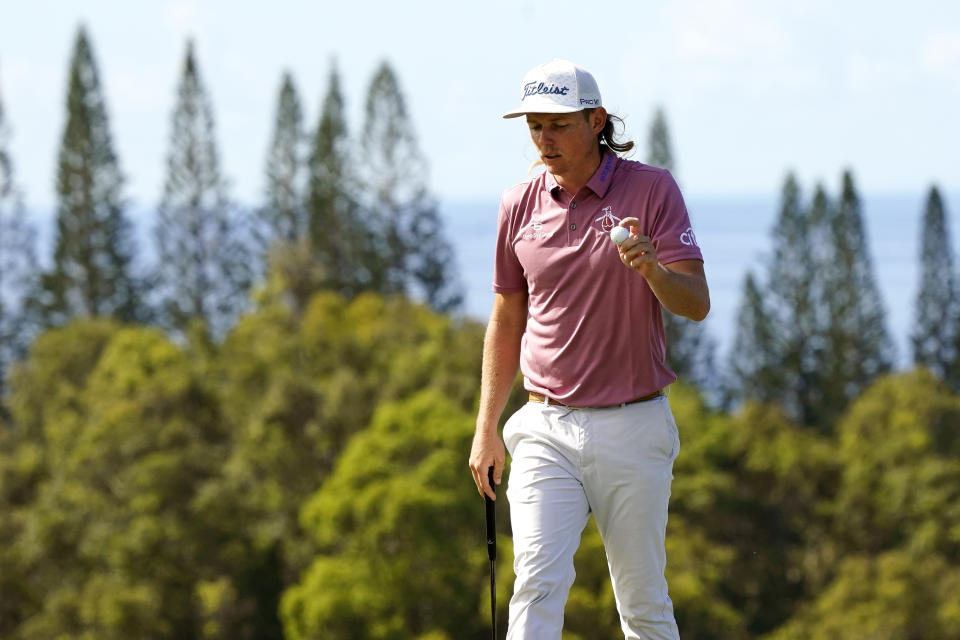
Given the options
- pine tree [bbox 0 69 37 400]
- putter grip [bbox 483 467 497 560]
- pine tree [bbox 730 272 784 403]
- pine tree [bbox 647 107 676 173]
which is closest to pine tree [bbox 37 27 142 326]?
pine tree [bbox 0 69 37 400]

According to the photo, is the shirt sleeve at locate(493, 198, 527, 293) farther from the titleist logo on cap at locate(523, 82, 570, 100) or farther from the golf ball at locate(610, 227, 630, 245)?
the golf ball at locate(610, 227, 630, 245)

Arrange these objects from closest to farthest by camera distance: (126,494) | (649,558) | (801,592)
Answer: (649,558)
(126,494)
(801,592)

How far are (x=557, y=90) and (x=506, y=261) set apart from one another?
607mm

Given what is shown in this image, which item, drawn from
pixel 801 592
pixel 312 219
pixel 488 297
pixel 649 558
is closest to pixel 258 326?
pixel 312 219

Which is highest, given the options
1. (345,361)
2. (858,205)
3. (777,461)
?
(858,205)

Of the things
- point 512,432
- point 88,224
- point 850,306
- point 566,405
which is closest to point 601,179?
point 566,405

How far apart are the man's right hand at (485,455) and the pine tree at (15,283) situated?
6057 centimetres

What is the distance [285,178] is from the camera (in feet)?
218

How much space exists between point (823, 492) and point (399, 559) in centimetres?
2073

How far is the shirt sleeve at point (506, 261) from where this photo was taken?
481 centimetres

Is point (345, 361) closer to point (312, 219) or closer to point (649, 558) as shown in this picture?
point (312, 219)

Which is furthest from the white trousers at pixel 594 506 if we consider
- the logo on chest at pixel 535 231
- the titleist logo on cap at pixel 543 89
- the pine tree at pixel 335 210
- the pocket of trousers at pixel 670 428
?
the pine tree at pixel 335 210

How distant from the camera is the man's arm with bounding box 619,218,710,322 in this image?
13.8ft

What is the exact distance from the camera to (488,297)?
17188 cm
